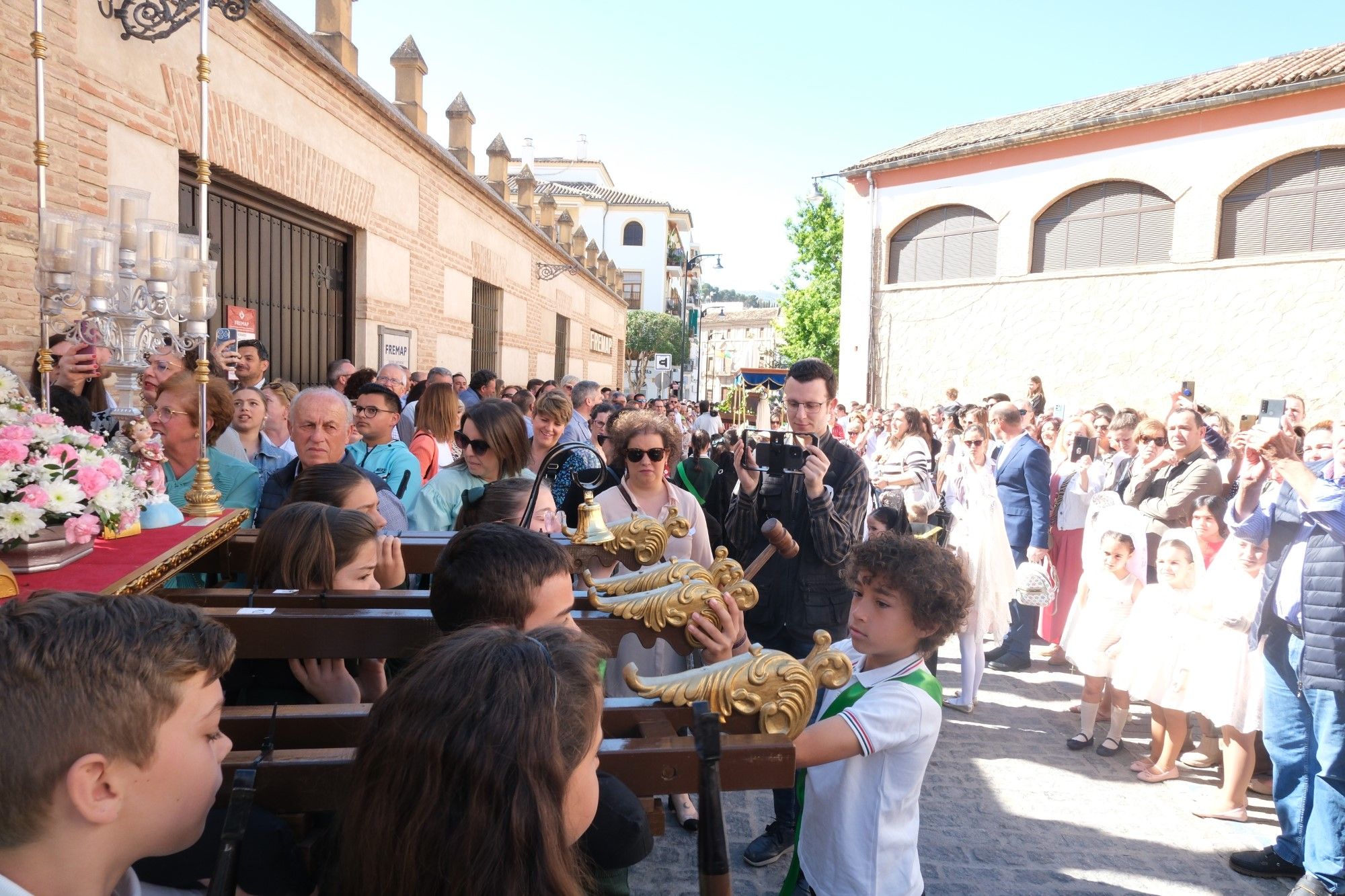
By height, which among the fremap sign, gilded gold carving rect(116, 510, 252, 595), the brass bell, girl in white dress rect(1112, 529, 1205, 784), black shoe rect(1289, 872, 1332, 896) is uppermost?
the fremap sign

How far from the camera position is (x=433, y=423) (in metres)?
5.57

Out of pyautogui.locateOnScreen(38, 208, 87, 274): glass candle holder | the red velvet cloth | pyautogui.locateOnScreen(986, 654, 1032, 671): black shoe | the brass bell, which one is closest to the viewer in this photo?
the red velvet cloth

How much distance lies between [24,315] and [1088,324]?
20255 millimetres

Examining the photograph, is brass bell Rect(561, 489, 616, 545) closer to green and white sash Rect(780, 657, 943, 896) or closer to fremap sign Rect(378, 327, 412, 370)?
green and white sash Rect(780, 657, 943, 896)

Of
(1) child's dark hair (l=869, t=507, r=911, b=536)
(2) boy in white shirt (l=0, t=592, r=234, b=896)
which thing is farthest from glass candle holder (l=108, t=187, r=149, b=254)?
(1) child's dark hair (l=869, t=507, r=911, b=536)

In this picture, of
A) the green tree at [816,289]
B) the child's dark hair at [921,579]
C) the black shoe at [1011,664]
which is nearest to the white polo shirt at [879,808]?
the child's dark hair at [921,579]

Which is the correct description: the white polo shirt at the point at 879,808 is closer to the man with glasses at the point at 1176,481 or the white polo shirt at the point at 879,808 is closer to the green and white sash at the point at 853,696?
the green and white sash at the point at 853,696

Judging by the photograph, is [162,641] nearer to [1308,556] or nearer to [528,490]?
[528,490]

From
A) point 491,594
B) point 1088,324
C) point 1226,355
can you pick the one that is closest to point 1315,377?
point 1226,355

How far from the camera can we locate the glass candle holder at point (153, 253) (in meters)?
2.93

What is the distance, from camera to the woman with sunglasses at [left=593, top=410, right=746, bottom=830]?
3572mm

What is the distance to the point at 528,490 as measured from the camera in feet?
10.00

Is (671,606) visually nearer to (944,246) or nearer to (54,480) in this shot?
(54,480)

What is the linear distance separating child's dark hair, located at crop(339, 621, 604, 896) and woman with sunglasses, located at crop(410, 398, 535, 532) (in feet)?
9.49
